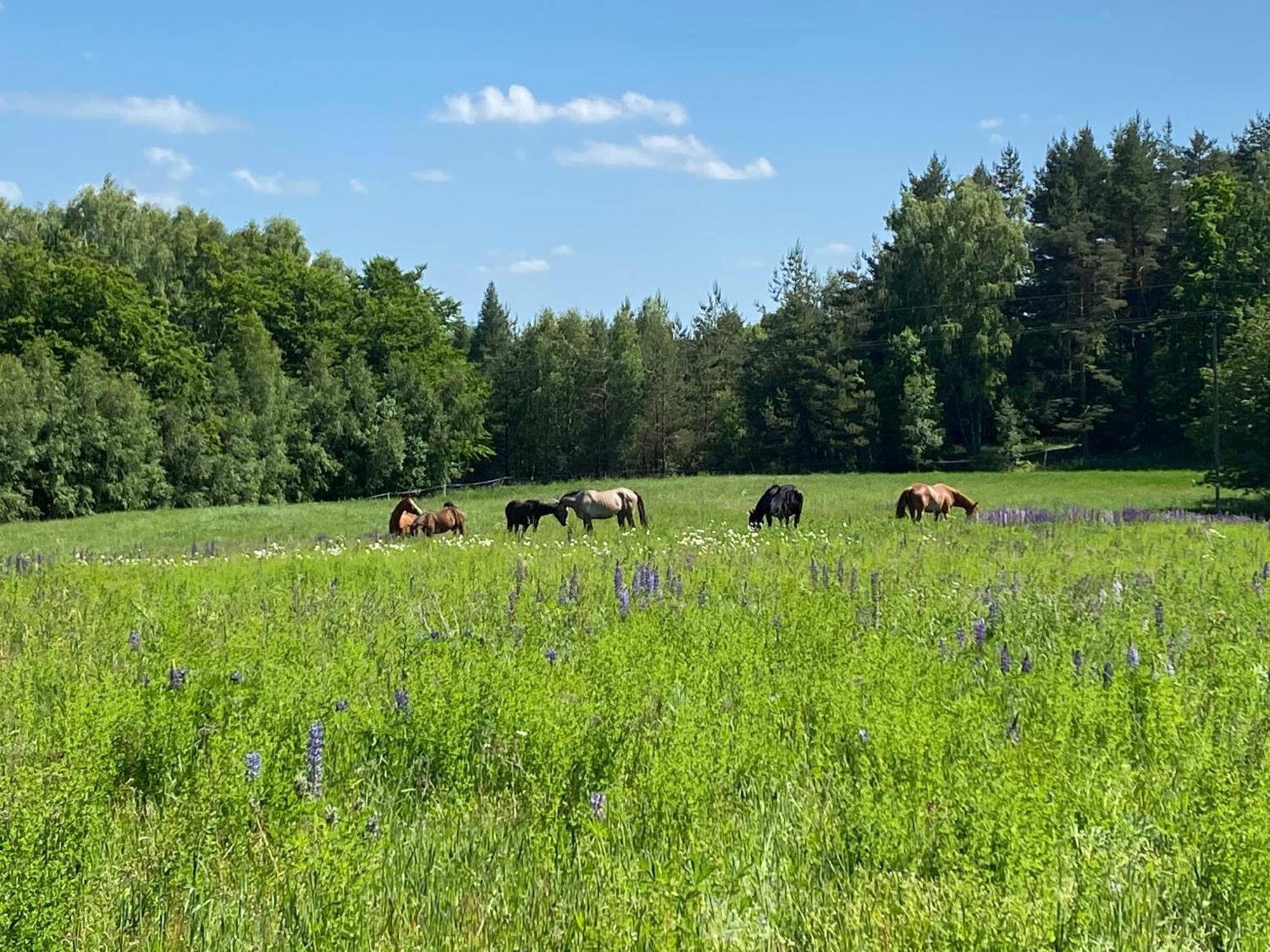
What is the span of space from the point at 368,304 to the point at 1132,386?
5204 cm

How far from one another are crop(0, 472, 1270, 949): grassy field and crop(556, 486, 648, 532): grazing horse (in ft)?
54.6

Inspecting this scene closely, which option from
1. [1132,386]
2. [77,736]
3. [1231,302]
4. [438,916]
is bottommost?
[438,916]

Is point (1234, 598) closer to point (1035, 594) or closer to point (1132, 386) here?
point (1035, 594)

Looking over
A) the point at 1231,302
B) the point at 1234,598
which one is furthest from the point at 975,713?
the point at 1231,302

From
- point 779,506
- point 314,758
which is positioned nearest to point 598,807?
point 314,758

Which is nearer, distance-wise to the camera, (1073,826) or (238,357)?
(1073,826)

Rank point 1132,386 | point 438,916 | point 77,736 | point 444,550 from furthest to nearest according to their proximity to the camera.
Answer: point 1132,386 < point 444,550 < point 77,736 < point 438,916

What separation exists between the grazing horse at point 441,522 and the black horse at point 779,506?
22.5ft

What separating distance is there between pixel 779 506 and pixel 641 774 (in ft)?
64.8

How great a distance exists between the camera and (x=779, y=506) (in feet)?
77.8

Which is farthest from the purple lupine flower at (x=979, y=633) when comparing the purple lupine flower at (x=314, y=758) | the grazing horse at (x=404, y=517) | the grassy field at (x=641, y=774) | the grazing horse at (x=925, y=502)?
the grazing horse at (x=404, y=517)

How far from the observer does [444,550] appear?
15.2 metres

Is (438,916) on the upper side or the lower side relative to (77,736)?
lower

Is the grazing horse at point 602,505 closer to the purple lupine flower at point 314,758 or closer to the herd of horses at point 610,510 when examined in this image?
the herd of horses at point 610,510
